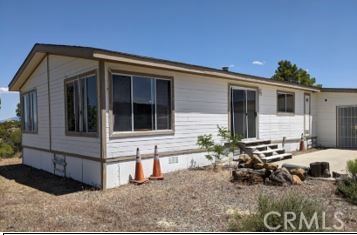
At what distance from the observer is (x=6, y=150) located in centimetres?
1577

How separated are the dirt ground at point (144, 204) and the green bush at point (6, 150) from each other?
24.7ft

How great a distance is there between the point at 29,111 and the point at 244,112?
8137mm

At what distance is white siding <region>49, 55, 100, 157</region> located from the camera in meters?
8.18

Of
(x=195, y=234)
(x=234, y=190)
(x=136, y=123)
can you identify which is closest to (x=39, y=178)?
(x=136, y=123)

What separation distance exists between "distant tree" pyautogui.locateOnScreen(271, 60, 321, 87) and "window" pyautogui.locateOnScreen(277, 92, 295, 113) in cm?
1477

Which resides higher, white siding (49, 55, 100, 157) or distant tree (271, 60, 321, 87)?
distant tree (271, 60, 321, 87)

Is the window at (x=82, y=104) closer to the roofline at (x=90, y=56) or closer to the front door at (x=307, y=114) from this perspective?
the roofline at (x=90, y=56)

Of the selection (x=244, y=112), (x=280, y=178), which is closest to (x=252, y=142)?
(x=244, y=112)

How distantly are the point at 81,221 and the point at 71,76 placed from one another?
4970 millimetres

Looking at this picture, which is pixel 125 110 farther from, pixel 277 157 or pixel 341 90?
pixel 341 90

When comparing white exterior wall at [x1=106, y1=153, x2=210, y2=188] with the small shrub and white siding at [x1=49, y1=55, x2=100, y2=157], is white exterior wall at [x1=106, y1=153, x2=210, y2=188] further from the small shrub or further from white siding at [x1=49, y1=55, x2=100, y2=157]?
white siding at [x1=49, y1=55, x2=100, y2=157]

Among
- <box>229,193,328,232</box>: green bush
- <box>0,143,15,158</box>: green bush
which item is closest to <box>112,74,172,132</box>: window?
<box>229,193,328,232</box>: green bush

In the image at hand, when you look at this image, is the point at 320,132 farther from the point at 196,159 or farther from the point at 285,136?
the point at 196,159

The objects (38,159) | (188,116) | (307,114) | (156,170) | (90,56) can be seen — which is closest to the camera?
(90,56)
